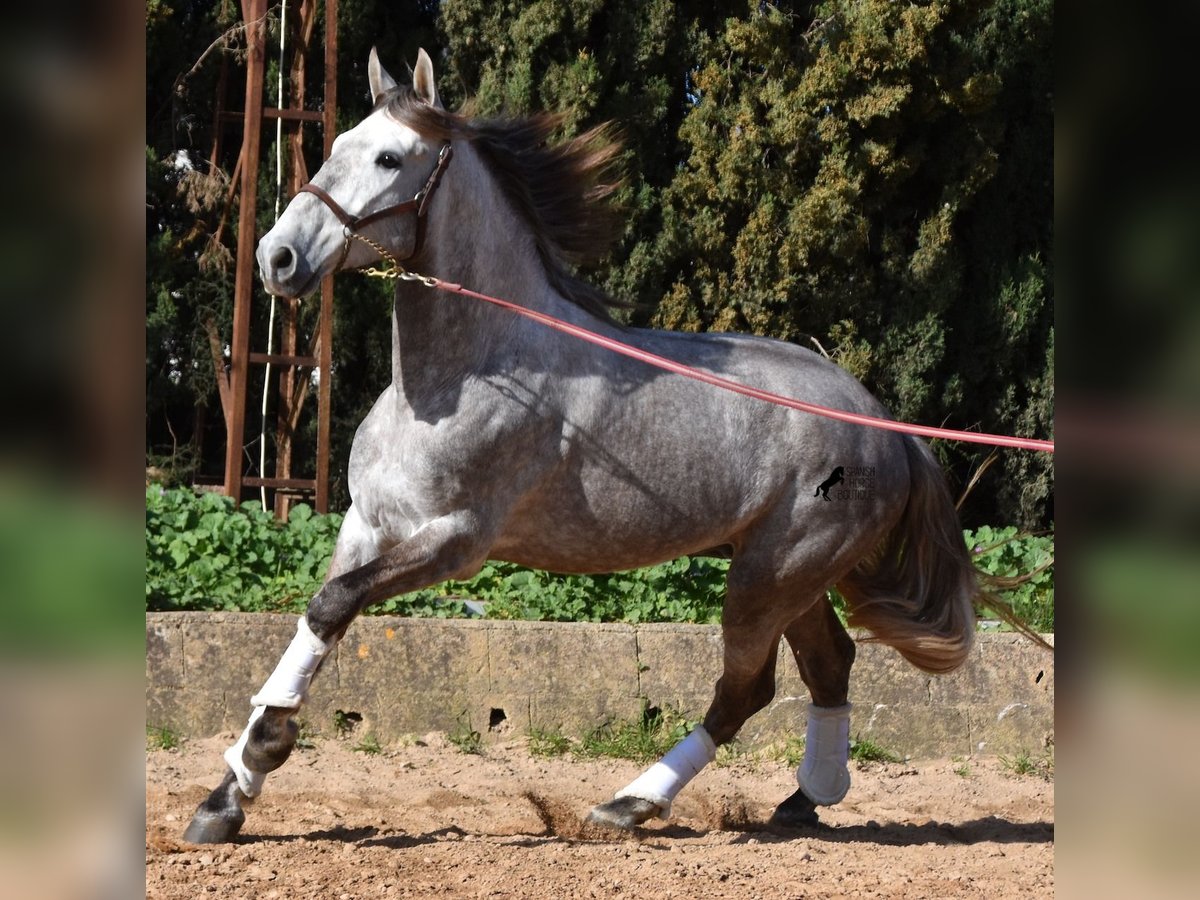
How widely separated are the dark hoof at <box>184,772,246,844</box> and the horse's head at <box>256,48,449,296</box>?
1520 millimetres

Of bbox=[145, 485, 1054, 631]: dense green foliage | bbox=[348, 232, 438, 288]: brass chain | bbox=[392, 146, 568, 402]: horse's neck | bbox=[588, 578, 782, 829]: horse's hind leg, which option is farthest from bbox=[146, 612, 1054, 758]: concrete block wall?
Result: bbox=[348, 232, 438, 288]: brass chain

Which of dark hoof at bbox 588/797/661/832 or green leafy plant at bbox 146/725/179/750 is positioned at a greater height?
dark hoof at bbox 588/797/661/832

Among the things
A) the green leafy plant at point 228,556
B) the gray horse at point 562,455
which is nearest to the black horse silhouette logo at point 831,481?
the gray horse at point 562,455

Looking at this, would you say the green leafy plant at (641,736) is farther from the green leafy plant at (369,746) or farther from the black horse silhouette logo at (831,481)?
the black horse silhouette logo at (831,481)

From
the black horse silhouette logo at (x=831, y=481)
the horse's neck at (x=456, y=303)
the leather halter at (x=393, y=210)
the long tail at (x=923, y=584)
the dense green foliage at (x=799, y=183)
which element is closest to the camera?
the leather halter at (x=393, y=210)

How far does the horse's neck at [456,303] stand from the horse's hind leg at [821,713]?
1662mm

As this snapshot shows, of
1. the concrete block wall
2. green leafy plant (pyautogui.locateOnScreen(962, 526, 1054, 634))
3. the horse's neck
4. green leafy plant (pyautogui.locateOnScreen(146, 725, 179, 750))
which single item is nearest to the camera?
the horse's neck

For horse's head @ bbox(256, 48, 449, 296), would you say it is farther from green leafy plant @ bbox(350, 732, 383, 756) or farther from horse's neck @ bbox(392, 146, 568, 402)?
green leafy plant @ bbox(350, 732, 383, 756)

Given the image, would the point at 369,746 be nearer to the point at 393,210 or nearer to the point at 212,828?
the point at 212,828

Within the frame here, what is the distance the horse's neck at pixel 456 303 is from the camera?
4062 mm

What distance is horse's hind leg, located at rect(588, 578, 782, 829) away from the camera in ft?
14.9

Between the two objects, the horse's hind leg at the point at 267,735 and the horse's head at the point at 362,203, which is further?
the horse's hind leg at the point at 267,735

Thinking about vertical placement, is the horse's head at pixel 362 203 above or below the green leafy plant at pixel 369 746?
above
